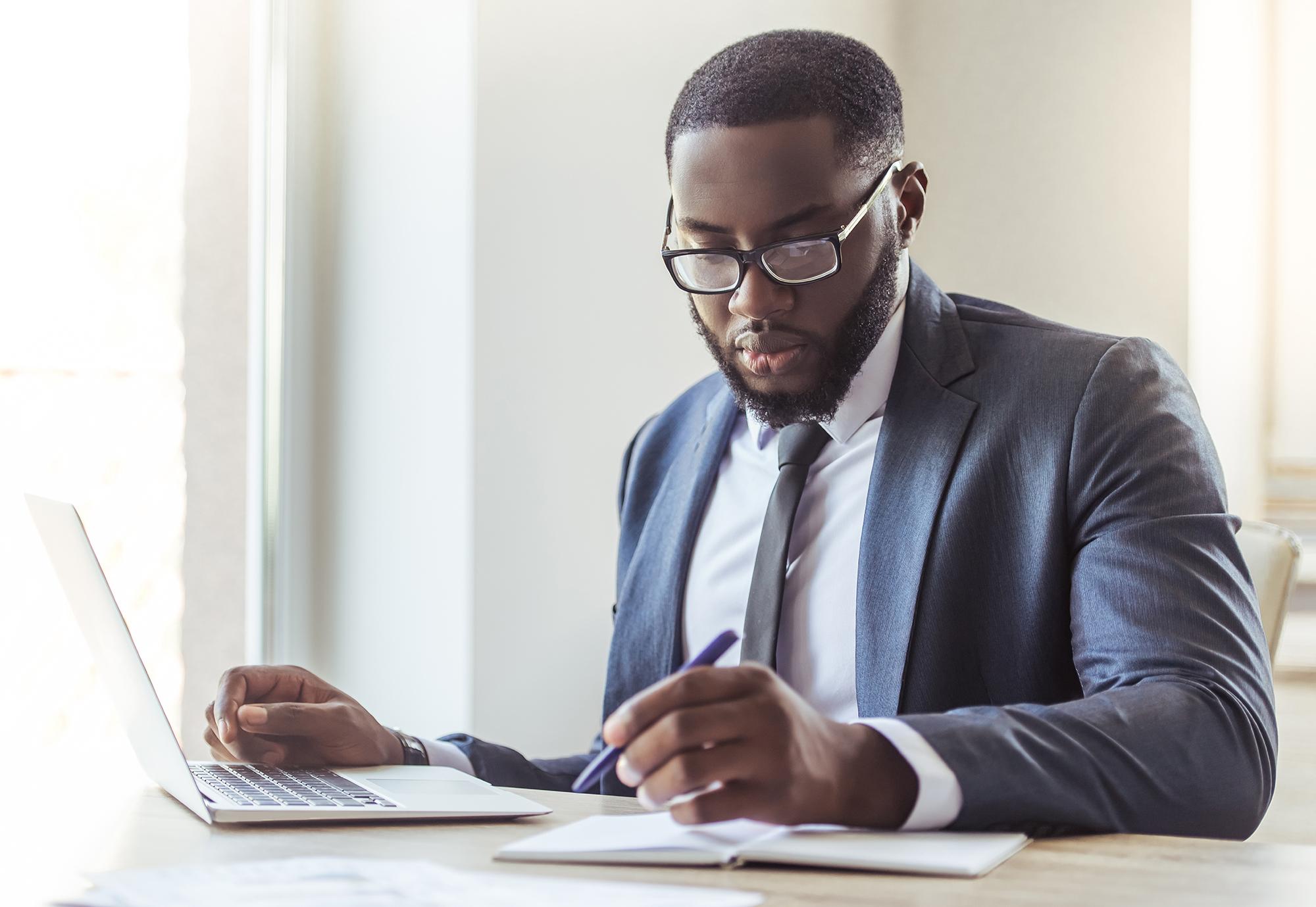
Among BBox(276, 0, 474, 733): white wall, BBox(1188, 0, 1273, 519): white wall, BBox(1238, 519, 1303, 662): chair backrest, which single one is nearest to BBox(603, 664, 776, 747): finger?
BBox(1238, 519, 1303, 662): chair backrest

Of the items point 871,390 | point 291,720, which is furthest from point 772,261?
point 291,720

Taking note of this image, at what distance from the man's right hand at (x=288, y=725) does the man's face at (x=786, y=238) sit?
59cm

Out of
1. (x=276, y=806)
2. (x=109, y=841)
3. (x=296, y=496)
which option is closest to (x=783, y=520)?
(x=276, y=806)

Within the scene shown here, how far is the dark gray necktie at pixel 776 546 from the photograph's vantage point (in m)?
1.43

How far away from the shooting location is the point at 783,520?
1.47m

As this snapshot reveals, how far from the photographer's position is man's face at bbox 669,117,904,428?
4.67 feet

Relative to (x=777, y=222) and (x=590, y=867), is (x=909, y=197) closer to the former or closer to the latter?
(x=777, y=222)

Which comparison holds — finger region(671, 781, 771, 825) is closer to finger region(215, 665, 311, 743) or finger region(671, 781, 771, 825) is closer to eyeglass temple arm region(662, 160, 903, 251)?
finger region(215, 665, 311, 743)

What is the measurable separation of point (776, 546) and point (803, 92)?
518 mm

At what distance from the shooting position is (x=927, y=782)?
92 cm

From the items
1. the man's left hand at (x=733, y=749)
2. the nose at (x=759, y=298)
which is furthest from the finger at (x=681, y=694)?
the nose at (x=759, y=298)

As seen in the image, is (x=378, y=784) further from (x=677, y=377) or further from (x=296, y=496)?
(x=677, y=377)

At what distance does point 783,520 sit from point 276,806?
0.66 meters

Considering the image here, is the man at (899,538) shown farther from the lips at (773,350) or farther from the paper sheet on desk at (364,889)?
the paper sheet on desk at (364,889)
